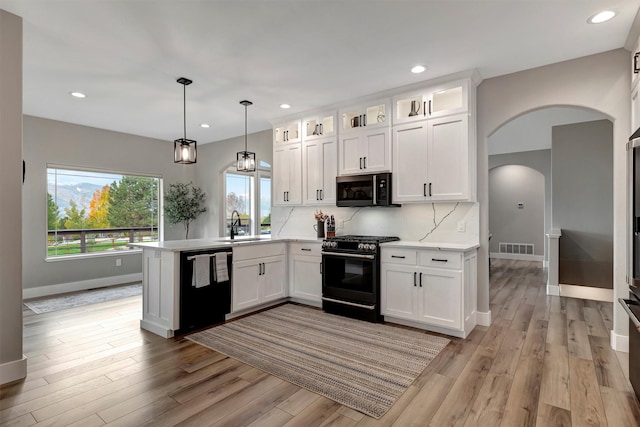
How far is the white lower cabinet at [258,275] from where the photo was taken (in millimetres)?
4029

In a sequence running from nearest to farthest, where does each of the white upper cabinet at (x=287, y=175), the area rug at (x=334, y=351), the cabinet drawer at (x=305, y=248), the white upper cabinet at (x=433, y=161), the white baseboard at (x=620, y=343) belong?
the area rug at (x=334, y=351) → the white baseboard at (x=620, y=343) → the white upper cabinet at (x=433, y=161) → the cabinet drawer at (x=305, y=248) → the white upper cabinet at (x=287, y=175)

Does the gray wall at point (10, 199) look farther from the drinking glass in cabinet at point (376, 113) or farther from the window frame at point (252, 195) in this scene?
the window frame at point (252, 195)

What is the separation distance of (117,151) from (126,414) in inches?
208

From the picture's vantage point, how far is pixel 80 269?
5.65m

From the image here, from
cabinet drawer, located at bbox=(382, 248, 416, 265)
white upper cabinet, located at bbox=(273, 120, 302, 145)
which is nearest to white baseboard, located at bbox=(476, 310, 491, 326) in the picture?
cabinet drawer, located at bbox=(382, 248, 416, 265)

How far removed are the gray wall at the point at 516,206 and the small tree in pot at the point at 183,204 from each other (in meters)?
7.60

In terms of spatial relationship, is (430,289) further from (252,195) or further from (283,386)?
(252,195)

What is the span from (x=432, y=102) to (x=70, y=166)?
573 cm

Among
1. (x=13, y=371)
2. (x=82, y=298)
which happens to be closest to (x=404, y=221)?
(x=13, y=371)

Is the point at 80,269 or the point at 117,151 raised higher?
the point at 117,151

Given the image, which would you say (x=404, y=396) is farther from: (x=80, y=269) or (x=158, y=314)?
(x=80, y=269)

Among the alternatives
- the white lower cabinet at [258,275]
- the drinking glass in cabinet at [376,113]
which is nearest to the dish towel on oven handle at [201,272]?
the white lower cabinet at [258,275]

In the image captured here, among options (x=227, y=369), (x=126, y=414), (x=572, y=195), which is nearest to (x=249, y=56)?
(x=227, y=369)

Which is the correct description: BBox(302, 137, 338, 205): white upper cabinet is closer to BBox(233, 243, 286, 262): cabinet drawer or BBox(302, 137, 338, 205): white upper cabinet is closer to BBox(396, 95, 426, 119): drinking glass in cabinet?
BBox(233, 243, 286, 262): cabinet drawer
